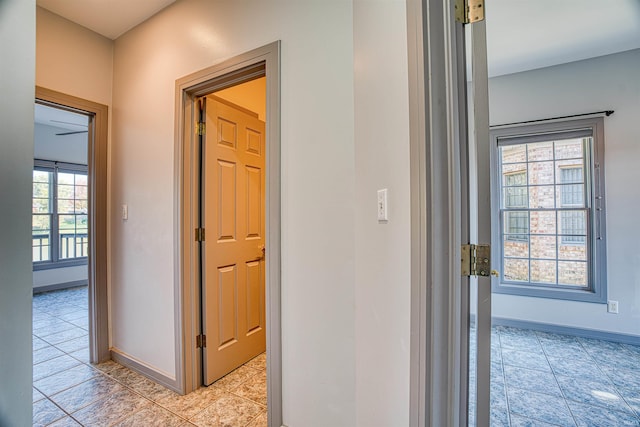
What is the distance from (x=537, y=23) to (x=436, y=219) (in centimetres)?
264

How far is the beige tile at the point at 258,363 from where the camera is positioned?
2273 mm

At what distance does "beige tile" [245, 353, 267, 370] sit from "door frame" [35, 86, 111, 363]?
4.03 ft

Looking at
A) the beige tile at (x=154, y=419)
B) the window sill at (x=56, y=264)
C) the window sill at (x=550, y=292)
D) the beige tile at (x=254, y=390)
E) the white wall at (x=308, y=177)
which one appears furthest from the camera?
the window sill at (x=56, y=264)

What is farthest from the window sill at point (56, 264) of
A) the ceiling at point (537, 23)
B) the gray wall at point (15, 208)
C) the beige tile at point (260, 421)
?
the gray wall at point (15, 208)

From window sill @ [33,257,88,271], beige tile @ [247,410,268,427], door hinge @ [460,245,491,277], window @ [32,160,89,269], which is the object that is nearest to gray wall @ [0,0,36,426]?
door hinge @ [460,245,491,277]

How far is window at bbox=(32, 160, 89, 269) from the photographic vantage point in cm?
457

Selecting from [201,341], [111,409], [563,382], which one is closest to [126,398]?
[111,409]

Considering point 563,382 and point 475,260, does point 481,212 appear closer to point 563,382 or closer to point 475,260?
point 475,260

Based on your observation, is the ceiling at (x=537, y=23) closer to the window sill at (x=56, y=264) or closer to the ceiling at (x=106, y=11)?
the ceiling at (x=106, y=11)

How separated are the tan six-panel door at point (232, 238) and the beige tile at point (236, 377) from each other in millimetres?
42

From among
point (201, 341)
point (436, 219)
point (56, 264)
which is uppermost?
point (436, 219)

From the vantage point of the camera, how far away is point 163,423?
65.2 inches

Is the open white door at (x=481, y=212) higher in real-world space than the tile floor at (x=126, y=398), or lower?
higher

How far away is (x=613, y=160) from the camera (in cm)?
273
